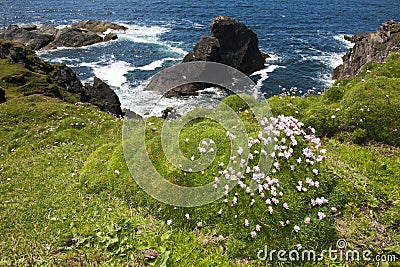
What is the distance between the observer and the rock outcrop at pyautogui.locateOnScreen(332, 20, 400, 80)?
38.1m

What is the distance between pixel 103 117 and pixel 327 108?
42.5 ft

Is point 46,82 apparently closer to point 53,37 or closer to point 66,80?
point 66,80

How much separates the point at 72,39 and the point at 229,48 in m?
36.9

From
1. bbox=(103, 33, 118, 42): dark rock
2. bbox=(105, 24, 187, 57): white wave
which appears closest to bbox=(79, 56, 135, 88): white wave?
bbox=(105, 24, 187, 57): white wave

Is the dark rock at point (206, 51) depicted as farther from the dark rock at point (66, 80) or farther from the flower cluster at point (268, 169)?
the flower cluster at point (268, 169)

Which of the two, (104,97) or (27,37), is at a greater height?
(27,37)

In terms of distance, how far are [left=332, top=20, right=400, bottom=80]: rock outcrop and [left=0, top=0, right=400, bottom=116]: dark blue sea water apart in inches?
124

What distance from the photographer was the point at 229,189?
7691mm

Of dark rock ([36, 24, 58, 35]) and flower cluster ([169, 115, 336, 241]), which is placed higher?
flower cluster ([169, 115, 336, 241])

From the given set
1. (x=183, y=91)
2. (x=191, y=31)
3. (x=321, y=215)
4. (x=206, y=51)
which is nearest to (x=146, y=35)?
(x=191, y=31)

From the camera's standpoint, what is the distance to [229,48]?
51.2m

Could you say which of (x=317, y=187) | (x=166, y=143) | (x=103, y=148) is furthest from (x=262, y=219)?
(x=103, y=148)

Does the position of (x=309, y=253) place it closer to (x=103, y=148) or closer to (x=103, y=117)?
(x=103, y=148)

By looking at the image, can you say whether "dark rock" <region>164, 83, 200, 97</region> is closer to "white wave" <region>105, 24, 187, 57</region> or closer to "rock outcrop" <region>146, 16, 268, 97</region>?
"rock outcrop" <region>146, 16, 268, 97</region>
